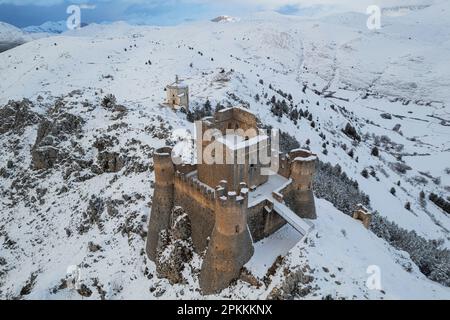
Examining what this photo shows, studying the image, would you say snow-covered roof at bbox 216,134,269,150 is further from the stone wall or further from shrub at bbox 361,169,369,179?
shrub at bbox 361,169,369,179

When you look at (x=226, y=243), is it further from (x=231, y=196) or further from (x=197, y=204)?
(x=197, y=204)

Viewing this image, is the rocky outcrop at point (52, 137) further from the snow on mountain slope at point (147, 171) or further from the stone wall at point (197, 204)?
the stone wall at point (197, 204)

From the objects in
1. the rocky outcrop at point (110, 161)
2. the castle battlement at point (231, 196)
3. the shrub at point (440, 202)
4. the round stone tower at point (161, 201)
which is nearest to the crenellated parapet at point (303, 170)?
the castle battlement at point (231, 196)

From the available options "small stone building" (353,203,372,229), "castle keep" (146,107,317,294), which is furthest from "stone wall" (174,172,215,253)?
"small stone building" (353,203,372,229)

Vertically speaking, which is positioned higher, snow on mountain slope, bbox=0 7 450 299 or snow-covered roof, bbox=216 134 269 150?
snow-covered roof, bbox=216 134 269 150

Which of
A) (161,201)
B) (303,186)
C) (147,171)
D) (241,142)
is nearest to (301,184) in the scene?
(303,186)

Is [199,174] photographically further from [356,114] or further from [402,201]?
[356,114]
